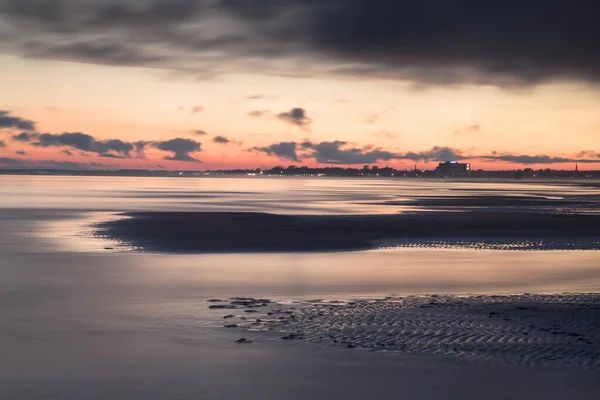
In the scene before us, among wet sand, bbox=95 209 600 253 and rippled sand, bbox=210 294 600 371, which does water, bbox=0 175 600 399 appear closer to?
rippled sand, bbox=210 294 600 371

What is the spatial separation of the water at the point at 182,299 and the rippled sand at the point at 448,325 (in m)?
0.96

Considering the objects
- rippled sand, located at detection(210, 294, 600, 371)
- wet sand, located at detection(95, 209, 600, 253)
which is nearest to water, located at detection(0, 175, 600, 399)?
rippled sand, located at detection(210, 294, 600, 371)

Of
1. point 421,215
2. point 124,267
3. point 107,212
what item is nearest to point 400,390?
point 124,267

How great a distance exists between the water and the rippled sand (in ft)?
3.16

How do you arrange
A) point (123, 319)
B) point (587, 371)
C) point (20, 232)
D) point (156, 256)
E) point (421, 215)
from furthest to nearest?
point (421, 215)
point (20, 232)
point (156, 256)
point (123, 319)
point (587, 371)

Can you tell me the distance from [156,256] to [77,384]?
17.7 metres

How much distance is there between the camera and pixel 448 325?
1529 cm

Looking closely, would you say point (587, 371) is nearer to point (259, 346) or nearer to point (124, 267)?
point (259, 346)

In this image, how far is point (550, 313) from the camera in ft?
55.0

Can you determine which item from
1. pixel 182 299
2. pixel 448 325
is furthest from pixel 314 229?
pixel 448 325

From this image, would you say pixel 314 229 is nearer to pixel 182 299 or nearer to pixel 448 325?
pixel 182 299

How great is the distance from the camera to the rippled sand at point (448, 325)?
13.2 m

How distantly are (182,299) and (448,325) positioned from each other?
691 cm

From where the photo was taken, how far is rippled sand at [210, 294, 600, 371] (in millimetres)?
13195
